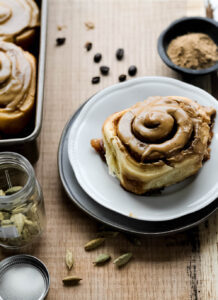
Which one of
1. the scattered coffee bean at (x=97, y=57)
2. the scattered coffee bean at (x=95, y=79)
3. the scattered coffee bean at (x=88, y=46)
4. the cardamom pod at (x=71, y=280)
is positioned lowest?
the cardamom pod at (x=71, y=280)

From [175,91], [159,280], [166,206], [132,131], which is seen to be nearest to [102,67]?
[175,91]

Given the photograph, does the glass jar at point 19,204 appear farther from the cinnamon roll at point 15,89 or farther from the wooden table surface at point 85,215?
the cinnamon roll at point 15,89

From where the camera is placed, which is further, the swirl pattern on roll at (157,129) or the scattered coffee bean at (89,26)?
the scattered coffee bean at (89,26)

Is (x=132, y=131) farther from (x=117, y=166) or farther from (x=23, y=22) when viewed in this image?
(x=23, y=22)

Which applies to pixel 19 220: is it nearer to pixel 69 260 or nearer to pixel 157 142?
pixel 69 260

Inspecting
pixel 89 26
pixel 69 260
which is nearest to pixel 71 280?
pixel 69 260

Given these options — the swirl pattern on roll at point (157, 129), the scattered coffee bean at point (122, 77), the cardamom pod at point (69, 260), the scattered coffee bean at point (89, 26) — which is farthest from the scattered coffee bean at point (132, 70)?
the cardamom pod at point (69, 260)
